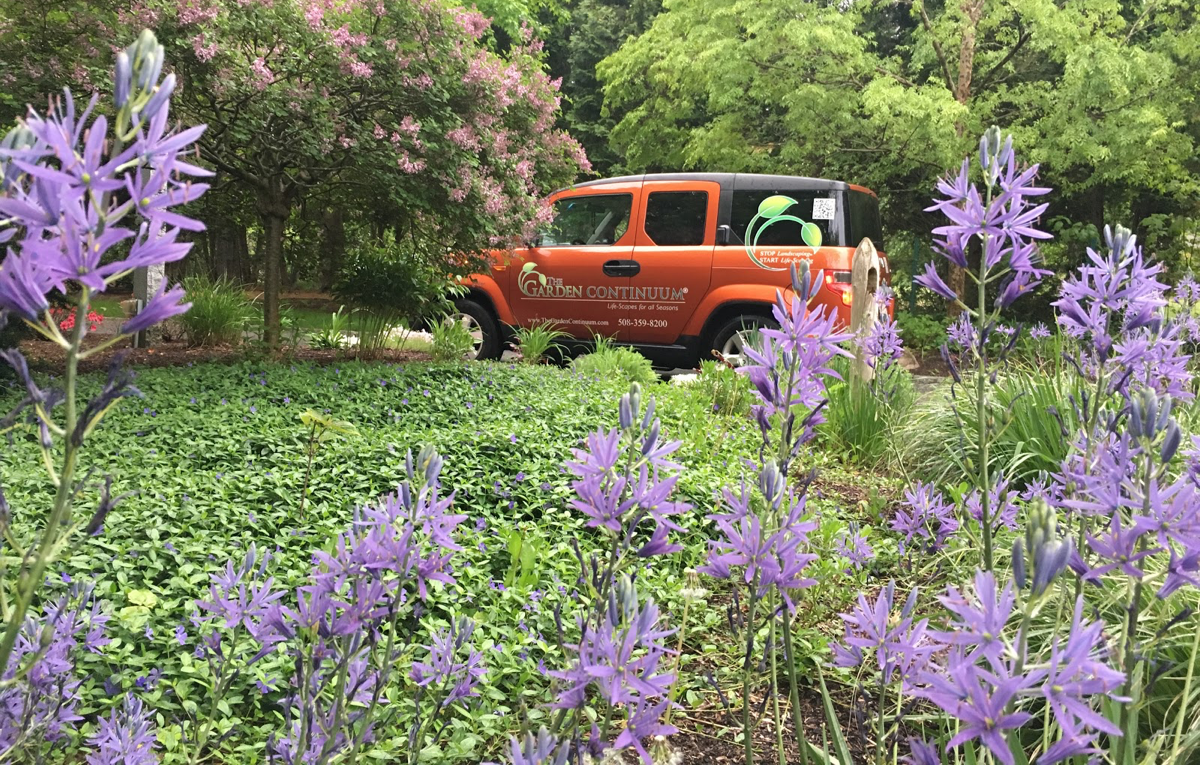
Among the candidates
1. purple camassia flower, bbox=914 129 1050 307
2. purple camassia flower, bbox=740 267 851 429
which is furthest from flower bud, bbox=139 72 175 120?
purple camassia flower, bbox=914 129 1050 307

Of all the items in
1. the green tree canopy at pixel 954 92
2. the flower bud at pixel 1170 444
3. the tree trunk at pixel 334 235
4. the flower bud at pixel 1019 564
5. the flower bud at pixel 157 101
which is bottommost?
the flower bud at pixel 1019 564

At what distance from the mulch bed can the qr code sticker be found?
4115mm

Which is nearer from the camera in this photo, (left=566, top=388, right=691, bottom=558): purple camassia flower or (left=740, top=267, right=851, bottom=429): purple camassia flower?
(left=566, top=388, right=691, bottom=558): purple camassia flower

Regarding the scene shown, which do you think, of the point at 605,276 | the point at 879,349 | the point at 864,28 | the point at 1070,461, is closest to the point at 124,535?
the point at 1070,461

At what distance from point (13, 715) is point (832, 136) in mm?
12982

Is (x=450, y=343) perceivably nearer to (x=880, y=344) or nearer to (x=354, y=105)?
(x=354, y=105)

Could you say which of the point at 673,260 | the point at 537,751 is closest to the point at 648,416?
the point at 537,751

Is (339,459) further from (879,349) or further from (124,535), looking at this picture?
(879,349)

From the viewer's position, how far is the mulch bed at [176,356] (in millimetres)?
6461

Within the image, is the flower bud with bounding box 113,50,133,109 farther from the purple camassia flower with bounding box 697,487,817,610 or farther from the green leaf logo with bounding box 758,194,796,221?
the green leaf logo with bounding box 758,194,796,221

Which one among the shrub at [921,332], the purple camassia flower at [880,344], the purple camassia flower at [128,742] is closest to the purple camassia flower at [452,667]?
Result: the purple camassia flower at [128,742]

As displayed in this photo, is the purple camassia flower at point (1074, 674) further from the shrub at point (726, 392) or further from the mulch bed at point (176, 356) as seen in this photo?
the mulch bed at point (176, 356)

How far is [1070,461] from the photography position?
180 centimetres

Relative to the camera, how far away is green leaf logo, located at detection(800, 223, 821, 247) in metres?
7.82
